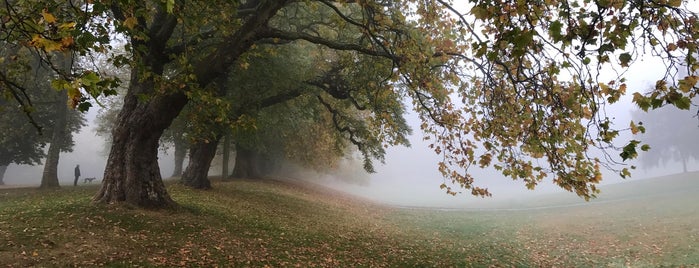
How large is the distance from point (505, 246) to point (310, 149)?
726 inches

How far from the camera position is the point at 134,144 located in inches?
460

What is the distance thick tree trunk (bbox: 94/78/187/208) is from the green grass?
64 cm

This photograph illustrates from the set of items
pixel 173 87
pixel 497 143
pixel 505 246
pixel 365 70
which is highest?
pixel 365 70

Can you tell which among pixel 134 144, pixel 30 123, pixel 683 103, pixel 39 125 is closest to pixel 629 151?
pixel 683 103

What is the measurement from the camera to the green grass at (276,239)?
8398mm

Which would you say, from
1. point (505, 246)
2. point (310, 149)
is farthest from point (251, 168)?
point (505, 246)

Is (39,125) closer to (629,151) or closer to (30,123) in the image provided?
(30,123)

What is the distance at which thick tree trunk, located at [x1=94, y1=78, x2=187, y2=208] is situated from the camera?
11.5 m

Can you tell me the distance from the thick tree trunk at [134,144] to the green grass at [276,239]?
64 centimetres

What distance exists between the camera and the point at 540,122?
7840 mm

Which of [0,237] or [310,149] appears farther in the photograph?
[310,149]

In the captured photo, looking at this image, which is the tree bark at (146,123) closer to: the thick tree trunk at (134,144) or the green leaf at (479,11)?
the thick tree trunk at (134,144)

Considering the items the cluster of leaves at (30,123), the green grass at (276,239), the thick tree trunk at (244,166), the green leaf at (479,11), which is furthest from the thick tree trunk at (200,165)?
the green leaf at (479,11)

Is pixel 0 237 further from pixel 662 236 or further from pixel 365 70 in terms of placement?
pixel 662 236
